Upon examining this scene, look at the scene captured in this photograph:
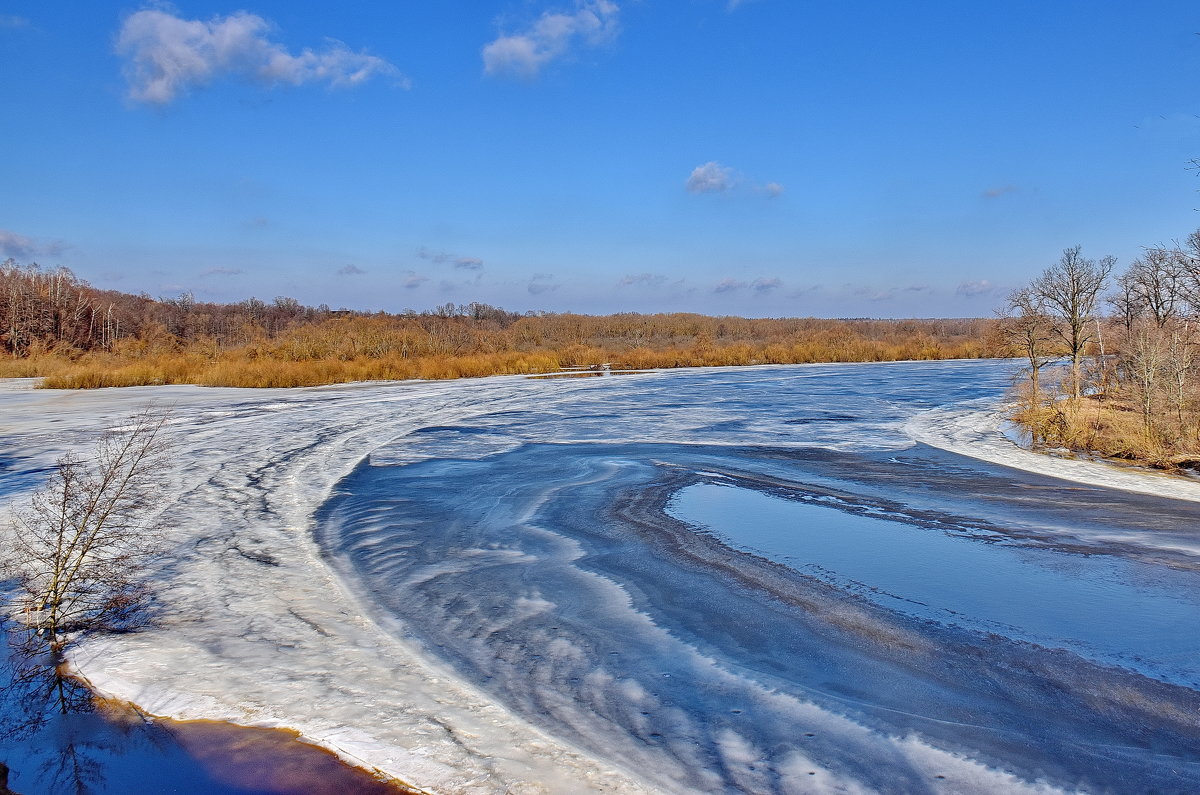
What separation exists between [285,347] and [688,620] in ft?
112

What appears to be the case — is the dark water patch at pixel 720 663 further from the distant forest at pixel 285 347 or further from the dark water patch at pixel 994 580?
the distant forest at pixel 285 347

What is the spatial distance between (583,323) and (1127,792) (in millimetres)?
83366

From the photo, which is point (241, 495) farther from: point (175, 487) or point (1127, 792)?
point (1127, 792)

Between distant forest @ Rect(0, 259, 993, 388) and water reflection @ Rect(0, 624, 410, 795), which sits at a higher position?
distant forest @ Rect(0, 259, 993, 388)

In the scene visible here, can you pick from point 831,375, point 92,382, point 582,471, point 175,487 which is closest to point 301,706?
point 175,487

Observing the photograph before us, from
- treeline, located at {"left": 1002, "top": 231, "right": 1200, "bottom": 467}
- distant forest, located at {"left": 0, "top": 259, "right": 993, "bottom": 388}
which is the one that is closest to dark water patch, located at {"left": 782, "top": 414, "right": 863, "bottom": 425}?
treeline, located at {"left": 1002, "top": 231, "right": 1200, "bottom": 467}

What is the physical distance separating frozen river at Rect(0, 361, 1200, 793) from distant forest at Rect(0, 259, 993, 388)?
18.4 meters

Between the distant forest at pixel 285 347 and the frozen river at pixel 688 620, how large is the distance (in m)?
18.4

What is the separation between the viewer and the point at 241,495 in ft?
30.1

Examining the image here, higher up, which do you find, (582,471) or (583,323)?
(583,323)

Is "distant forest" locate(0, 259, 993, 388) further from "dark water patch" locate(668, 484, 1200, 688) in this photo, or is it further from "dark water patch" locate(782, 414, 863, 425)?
"dark water patch" locate(668, 484, 1200, 688)

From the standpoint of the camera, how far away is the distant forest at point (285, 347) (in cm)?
2898

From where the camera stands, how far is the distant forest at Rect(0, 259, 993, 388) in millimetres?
28984

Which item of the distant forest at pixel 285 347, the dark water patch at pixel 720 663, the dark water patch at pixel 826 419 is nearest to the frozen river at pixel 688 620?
the dark water patch at pixel 720 663
